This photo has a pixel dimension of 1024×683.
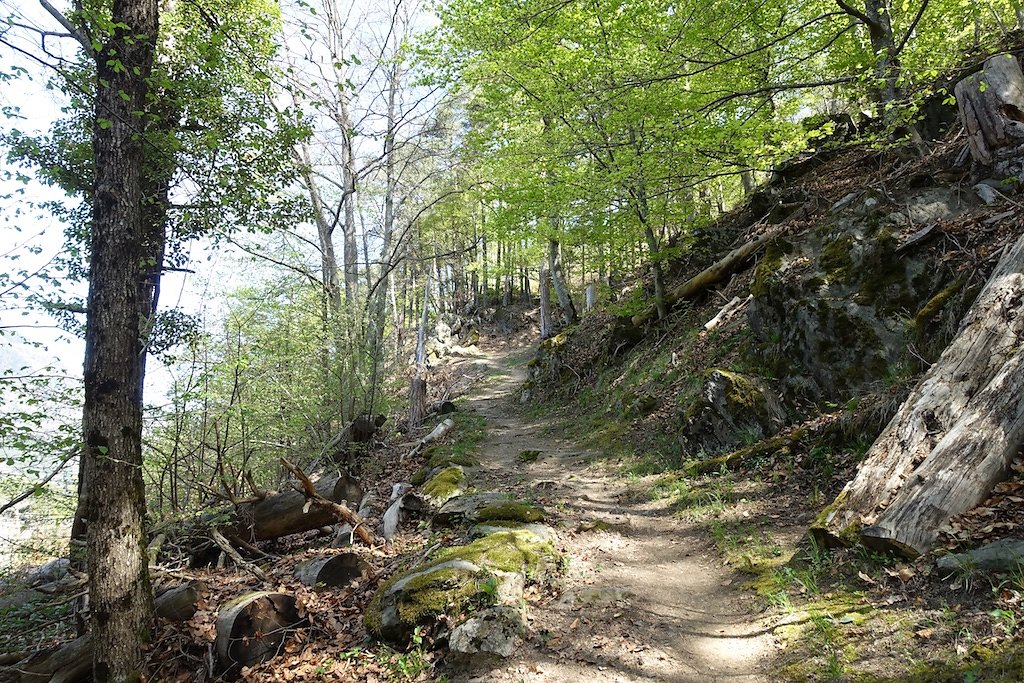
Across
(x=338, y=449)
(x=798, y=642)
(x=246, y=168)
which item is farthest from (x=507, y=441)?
(x=798, y=642)

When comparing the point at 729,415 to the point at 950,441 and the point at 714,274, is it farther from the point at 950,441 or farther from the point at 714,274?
the point at 714,274

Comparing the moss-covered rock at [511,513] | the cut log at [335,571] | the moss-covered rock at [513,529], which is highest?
the moss-covered rock at [511,513]

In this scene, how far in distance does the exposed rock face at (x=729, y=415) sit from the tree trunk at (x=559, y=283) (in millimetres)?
9594

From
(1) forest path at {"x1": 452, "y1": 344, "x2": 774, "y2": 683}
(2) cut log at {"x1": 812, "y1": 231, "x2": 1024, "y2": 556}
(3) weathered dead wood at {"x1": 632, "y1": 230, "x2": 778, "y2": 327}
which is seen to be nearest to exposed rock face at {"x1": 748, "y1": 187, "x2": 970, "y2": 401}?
(2) cut log at {"x1": 812, "y1": 231, "x2": 1024, "y2": 556}

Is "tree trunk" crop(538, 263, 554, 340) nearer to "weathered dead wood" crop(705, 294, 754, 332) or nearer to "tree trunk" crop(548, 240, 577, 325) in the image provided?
"tree trunk" crop(548, 240, 577, 325)

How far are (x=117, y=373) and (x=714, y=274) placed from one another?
1068 centimetres

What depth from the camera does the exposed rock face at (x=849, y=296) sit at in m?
6.14

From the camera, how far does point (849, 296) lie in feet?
22.0

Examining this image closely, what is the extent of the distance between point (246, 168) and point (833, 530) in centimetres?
863

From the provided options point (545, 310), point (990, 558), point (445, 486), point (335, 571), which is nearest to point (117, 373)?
point (335, 571)

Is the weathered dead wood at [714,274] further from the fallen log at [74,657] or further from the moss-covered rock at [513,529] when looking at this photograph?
the fallen log at [74,657]

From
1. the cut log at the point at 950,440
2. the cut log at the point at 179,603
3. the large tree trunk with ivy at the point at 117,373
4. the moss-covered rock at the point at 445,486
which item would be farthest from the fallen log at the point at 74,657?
the cut log at the point at 950,440

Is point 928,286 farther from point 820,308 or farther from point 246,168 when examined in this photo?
point 246,168

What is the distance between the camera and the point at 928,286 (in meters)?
6.03
